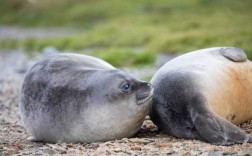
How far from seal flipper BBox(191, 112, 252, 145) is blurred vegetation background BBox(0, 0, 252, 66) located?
6.55 m

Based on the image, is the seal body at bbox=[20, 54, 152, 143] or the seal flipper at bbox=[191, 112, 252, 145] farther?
the seal body at bbox=[20, 54, 152, 143]

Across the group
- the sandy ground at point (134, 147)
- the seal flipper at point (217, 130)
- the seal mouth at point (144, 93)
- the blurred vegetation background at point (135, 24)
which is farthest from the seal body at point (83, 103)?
the blurred vegetation background at point (135, 24)

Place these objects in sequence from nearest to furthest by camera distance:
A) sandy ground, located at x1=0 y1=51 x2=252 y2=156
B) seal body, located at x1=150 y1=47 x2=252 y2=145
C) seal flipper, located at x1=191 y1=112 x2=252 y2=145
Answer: sandy ground, located at x1=0 y1=51 x2=252 y2=156 < seal flipper, located at x1=191 y1=112 x2=252 y2=145 < seal body, located at x1=150 y1=47 x2=252 y2=145

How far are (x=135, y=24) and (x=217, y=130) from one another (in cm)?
2568

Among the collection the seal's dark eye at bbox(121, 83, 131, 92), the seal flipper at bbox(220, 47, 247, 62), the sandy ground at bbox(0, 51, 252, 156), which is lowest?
the sandy ground at bbox(0, 51, 252, 156)

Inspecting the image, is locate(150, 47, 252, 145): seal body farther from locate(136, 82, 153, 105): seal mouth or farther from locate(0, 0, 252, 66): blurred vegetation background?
locate(0, 0, 252, 66): blurred vegetation background

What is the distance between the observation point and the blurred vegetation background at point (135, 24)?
61.6ft

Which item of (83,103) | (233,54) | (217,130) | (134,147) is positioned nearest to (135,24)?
(233,54)

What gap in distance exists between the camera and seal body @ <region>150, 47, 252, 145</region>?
557cm

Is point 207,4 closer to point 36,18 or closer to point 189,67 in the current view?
point 36,18

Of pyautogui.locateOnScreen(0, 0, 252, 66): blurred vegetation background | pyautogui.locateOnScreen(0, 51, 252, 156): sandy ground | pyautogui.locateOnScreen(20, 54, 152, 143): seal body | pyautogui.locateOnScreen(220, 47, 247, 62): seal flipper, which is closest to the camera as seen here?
pyautogui.locateOnScreen(0, 51, 252, 156): sandy ground

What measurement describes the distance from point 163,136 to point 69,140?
0.98 metres

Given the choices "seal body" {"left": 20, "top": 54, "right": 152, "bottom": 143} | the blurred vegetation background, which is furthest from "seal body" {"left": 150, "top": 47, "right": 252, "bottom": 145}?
the blurred vegetation background

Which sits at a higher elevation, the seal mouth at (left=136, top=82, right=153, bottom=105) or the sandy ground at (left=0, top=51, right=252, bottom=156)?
the seal mouth at (left=136, top=82, right=153, bottom=105)
